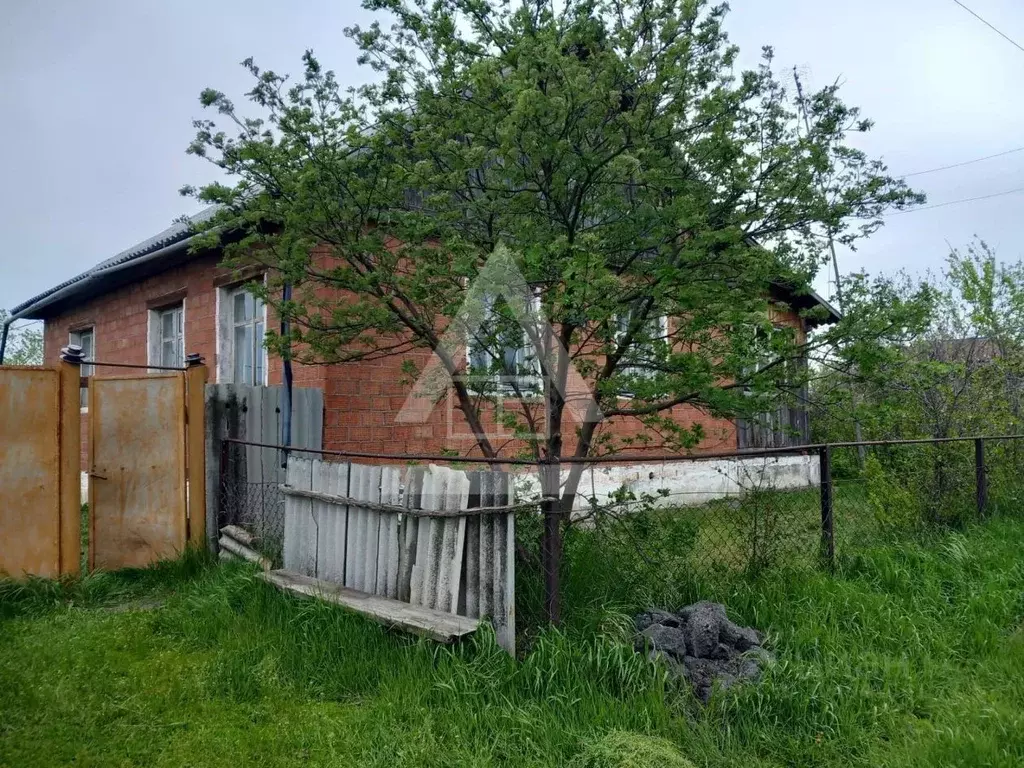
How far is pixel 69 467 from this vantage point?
527 centimetres

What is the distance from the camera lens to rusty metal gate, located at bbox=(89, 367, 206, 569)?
5.56 meters

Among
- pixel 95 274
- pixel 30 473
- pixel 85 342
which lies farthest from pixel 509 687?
pixel 85 342

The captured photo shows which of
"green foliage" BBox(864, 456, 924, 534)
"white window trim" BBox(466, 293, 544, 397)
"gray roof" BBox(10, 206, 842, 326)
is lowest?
"green foliage" BBox(864, 456, 924, 534)

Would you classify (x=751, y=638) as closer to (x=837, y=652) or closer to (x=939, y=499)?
(x=837, y=652)

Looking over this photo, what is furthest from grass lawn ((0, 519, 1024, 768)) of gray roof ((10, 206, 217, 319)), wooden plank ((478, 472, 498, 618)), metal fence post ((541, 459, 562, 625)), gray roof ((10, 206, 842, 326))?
gray roof ((10, 206, 217, 319))

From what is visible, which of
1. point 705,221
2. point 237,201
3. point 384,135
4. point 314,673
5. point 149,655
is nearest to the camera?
point 314,673

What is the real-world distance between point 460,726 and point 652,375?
→ 250cm

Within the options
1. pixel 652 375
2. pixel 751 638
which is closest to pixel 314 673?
pixel 751 638

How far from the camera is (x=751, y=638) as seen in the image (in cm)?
373

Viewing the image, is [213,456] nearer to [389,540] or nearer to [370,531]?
[370,531]

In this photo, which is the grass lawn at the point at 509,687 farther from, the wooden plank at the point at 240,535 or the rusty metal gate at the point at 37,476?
the wooden plank at the point at 240,535

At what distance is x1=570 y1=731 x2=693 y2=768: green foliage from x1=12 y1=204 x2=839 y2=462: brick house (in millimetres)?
2534

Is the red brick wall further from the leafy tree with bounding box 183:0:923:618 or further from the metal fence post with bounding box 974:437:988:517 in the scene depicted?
the metal fence post with bounding box 974:437:988:517

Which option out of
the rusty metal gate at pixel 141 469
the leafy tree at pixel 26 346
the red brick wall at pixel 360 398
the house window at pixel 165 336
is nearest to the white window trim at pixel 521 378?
the red brick wall at pixel 360 398
